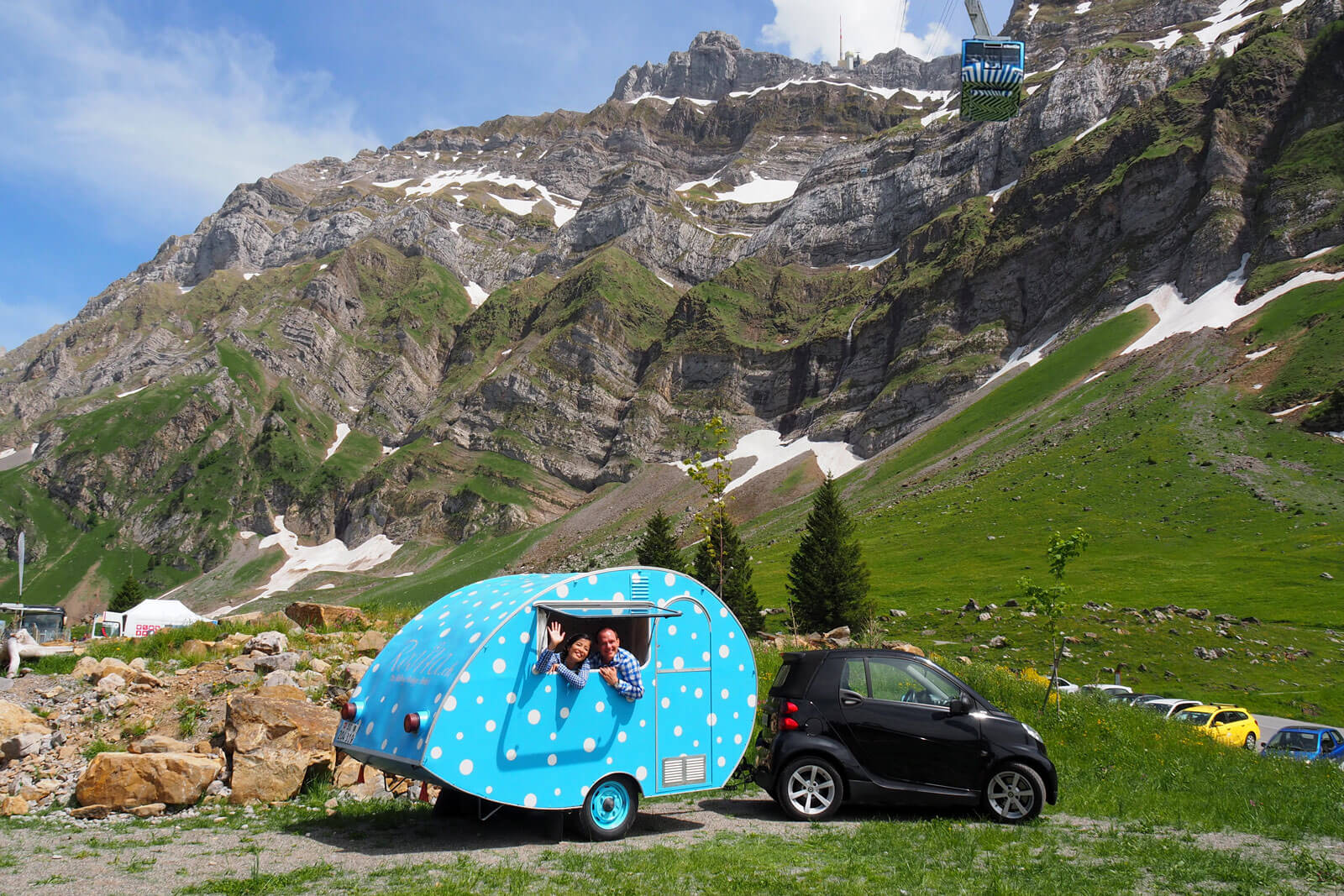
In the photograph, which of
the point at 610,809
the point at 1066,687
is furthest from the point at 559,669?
the point at 1066,687

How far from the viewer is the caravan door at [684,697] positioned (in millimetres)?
11330

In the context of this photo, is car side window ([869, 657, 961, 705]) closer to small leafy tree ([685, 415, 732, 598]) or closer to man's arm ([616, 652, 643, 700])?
man's arm ([616, 652, 643, 700])

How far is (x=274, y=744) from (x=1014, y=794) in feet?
38.6

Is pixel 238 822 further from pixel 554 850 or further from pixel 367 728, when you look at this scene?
pixel 554 850

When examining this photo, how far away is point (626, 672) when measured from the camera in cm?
1097

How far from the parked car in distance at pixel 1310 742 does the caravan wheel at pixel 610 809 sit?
18.0m

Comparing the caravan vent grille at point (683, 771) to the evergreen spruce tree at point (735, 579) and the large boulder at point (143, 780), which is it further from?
the evergreen spruce tree at point (735, 579)

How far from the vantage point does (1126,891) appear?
8.09 meters

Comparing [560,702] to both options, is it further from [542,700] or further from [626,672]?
[626,672]

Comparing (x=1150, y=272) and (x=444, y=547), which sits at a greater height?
(x=1150, y=272)

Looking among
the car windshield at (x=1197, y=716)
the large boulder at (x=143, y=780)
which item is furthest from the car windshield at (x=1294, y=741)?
the large boulder at (x=143, y=780)

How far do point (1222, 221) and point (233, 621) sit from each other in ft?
527

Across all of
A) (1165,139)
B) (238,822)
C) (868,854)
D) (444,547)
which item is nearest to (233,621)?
(238,822)

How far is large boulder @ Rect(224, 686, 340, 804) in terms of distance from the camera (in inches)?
480
